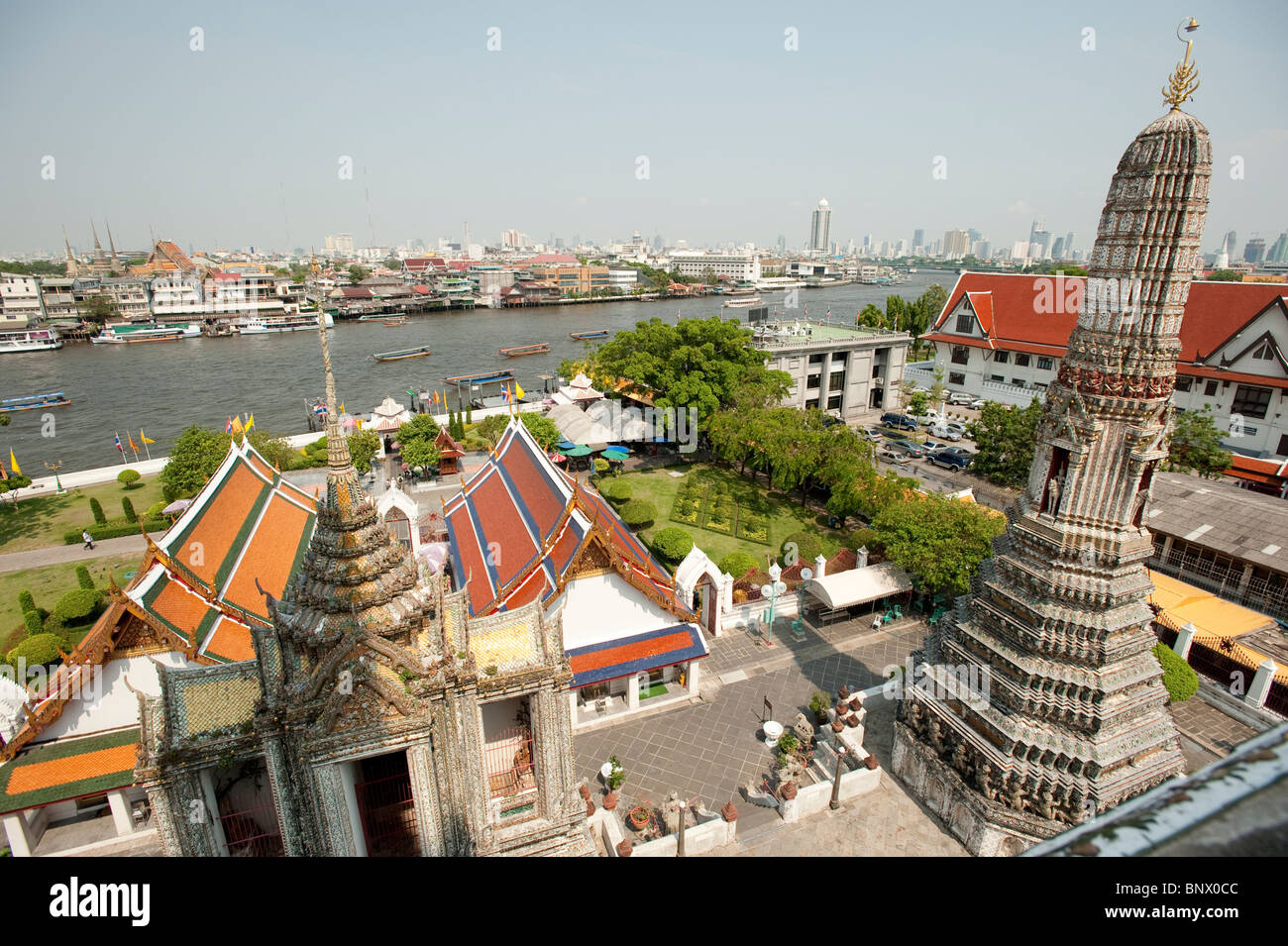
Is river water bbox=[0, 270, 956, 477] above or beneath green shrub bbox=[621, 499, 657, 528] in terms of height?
above

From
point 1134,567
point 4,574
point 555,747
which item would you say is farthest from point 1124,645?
point 4,574

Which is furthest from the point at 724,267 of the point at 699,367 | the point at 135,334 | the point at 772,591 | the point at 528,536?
the point at 528,536

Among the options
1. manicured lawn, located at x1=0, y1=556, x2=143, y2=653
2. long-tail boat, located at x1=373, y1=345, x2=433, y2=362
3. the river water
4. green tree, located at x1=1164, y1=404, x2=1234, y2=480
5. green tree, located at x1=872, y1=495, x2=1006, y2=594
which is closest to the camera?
green tree, located at x1=872, y1=495, x2=1006, y2=594

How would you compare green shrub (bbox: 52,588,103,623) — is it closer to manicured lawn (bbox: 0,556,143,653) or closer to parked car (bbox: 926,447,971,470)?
manicured lawn (bbox: 0,556,143,653)

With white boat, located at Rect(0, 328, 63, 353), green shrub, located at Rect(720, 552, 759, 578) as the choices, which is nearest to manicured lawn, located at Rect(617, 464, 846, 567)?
green shrub, located at Rect(720, 552, 759, 578)

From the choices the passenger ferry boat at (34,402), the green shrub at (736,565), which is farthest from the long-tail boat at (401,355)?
the green shrub at (736,565)

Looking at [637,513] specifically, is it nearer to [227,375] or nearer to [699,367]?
[699,367]
